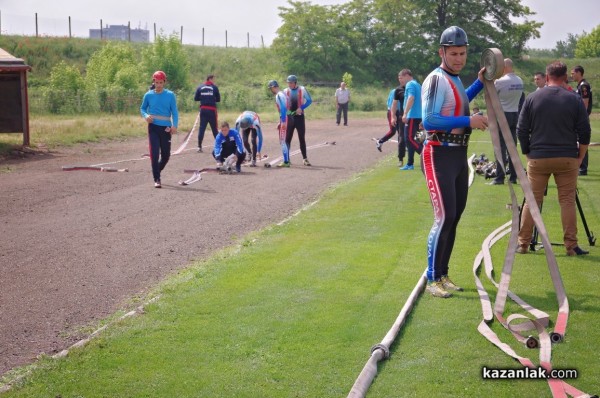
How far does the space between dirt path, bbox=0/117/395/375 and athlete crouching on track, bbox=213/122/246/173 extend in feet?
1.77

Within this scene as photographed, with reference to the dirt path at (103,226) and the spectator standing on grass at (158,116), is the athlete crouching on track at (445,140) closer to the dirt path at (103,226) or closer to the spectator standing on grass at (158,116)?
the dirt path at (103,226)

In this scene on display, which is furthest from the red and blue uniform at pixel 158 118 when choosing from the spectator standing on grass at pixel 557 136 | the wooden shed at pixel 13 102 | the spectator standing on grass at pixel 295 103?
the wooden shed at pixel 13 102

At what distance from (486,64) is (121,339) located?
385 cm

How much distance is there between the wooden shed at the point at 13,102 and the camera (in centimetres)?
2458

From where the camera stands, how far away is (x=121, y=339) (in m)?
6.58

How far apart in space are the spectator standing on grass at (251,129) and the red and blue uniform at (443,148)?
40.6 feet

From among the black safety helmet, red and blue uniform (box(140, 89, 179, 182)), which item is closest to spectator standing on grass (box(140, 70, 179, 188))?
red and blue uniform (box(140, 89, 179, 182))

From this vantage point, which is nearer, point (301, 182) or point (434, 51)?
point (301, 182)

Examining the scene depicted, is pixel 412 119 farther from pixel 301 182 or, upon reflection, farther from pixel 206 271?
pixel 206 271

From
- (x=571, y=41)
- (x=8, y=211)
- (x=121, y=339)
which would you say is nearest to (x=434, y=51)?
(x=571, y=41)

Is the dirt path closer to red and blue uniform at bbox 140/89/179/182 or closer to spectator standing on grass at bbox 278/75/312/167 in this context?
red and blue uniform at bbox 140/89/179/182

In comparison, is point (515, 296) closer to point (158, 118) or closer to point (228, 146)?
point (158, 118)

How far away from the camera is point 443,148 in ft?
24.8

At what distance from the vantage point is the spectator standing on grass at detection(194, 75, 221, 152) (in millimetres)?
24047
